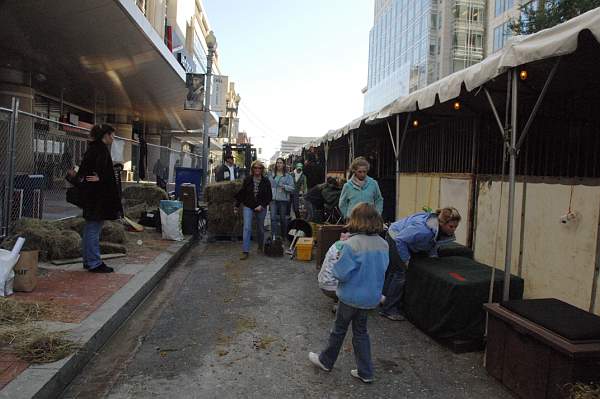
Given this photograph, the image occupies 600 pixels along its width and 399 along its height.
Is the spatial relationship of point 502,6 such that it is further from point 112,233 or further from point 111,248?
point 111,248

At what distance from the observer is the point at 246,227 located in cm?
878

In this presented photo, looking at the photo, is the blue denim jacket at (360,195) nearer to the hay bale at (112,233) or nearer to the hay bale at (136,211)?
the hay bale at (112,233)

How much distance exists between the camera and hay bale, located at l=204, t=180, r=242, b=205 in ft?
35.2

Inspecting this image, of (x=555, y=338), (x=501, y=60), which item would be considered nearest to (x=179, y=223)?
(x=501, y=60)

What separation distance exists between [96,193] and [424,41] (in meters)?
61.3

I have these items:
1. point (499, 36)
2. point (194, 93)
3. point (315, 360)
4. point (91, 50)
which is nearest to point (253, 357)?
point (315, 360)

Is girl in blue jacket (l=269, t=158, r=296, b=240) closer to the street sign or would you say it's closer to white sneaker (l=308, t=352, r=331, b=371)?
white sneaker (l=308, t=352, r=331, b=371)

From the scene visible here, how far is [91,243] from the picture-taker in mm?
6152

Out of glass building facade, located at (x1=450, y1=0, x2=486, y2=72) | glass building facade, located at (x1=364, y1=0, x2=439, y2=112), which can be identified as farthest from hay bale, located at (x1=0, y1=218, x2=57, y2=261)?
glass building facade, located at (x1=364, y1=0, x2=439, y2=112)

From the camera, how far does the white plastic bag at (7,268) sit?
4711mm

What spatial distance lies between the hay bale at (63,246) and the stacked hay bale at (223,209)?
3.99 metres

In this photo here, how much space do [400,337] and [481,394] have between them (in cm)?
131

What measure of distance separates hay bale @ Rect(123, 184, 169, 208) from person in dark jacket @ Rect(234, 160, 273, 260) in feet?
14.9

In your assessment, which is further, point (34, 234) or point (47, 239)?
point (47, 239)
